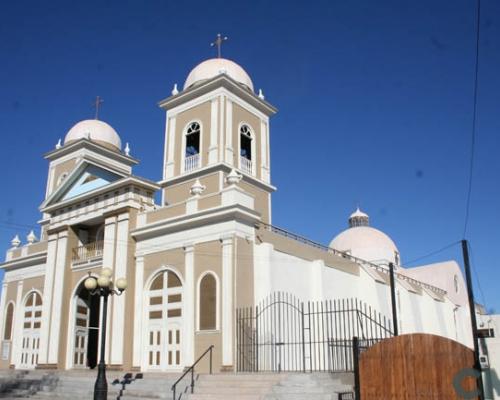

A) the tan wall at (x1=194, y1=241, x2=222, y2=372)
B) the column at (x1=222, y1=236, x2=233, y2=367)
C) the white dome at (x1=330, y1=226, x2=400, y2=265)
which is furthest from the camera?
the white dome at (x1=330, y1=226, x2=400, y2=265)

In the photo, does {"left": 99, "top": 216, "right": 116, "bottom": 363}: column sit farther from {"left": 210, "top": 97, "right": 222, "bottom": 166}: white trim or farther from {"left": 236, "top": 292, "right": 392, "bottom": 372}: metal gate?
{"left": 236, "top": 292, "right": 392, "bottom": 372}: metal gate

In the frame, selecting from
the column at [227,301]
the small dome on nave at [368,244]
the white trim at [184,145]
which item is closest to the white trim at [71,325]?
the white trim at [184,145]

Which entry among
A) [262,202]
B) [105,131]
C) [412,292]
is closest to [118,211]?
[262,202]

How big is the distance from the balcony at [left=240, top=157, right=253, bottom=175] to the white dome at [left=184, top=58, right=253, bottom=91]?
4.45m

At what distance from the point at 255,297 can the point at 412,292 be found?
17086mm

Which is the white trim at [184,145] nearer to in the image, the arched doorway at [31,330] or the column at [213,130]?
the column at [213,130]

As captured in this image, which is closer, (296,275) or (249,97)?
(296,275)

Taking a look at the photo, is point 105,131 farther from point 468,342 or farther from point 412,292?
point 468,342

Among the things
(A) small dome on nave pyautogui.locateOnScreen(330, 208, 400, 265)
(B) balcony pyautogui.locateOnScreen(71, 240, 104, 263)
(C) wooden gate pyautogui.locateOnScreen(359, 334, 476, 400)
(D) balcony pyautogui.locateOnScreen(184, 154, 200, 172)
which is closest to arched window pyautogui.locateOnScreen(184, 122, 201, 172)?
(D) balcony pyautogui.locateOnScreen(184, 154, 200, 172)

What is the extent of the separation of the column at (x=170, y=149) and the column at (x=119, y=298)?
4.81 m

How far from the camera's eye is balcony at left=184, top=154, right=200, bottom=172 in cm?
2600

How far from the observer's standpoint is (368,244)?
44.2 meters

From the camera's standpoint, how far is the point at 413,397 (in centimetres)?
1140

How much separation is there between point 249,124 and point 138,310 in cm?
1095
